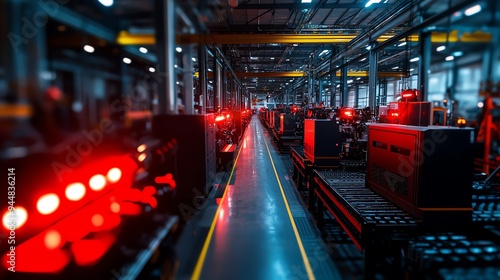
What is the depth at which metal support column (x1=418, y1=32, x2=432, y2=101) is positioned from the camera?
404cm

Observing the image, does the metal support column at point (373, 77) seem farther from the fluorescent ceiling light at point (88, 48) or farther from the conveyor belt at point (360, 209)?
the fluorescent ceiling light at point (88, 48)

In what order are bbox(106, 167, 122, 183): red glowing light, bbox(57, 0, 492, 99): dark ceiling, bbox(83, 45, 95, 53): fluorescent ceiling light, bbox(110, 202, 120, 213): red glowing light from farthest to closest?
bbox(106, 167, 122, 183): red glowing light
bbox(83, 45, 95, 53): fluorescent ceiling light
bbox(110, 202, 120, 213): red glowing light
bbox(57, 0, 492, 99): dark ceiling

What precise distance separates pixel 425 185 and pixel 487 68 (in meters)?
1.92

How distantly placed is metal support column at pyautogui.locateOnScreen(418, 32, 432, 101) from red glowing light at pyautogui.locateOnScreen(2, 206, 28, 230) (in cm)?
427

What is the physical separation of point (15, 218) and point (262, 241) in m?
3.29

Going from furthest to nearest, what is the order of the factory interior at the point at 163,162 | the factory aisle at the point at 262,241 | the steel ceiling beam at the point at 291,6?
1. the steel ceiling beam at the point at 291,6
2. the factory aisle at the point at 262,241
3. the factory interior at the point at 163,162

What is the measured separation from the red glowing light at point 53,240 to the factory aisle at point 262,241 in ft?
6.98

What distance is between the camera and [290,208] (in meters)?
6.39

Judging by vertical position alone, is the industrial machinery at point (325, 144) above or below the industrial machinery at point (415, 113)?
below

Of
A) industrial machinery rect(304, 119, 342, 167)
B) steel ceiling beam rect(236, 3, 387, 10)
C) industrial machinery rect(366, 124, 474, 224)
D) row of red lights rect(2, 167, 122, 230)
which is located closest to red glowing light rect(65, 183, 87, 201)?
row of red lights rect(2, 167, 122, 230)

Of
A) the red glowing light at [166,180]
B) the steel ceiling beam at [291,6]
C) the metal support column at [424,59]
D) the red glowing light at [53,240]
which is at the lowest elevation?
the red glowing light at [53,240]

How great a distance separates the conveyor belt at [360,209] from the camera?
9.91 feet

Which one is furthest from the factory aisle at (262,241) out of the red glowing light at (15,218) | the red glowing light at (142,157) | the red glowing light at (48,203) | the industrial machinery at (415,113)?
the red glowing light at (142,157)

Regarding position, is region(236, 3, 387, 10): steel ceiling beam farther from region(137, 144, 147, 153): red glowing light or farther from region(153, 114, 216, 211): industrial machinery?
region(137, 144, 147, 153): red glowing light
